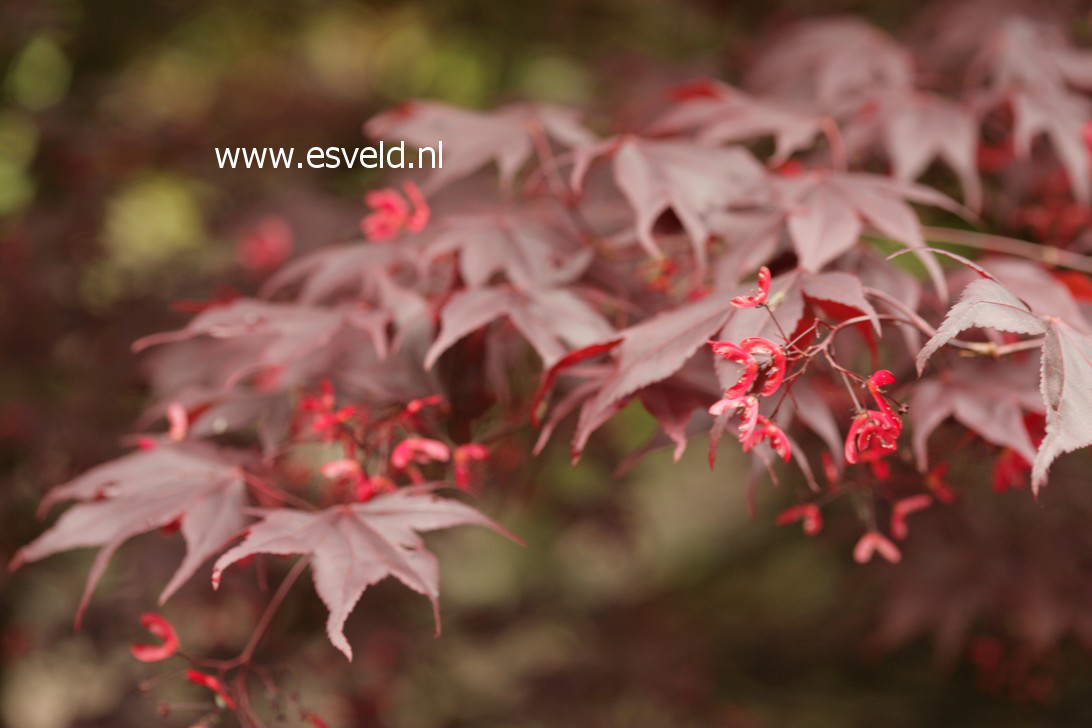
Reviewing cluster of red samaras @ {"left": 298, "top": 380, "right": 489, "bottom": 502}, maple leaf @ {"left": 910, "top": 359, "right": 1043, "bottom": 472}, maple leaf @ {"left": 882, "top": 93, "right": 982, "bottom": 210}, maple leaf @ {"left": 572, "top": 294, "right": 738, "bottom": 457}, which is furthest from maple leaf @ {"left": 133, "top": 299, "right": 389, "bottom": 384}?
maple leaf @ {"left": 882, "top": 93, "right": 982, "bottom": 210}

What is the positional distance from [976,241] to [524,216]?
2.59 ft

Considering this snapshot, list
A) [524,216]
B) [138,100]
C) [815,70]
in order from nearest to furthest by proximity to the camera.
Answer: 1. [524,216]
2. [815,70]
3. [138,100]

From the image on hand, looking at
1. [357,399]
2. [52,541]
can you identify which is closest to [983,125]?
[357,399]

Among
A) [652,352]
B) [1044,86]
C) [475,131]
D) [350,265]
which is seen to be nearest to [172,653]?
[350,265]

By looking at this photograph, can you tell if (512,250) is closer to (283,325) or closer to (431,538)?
(283,325)

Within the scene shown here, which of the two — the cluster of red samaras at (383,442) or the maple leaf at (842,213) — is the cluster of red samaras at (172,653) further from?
the maple leaf at (842,213)

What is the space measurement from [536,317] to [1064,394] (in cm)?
63

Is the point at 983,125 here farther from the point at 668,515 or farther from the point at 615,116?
the point at 668,515

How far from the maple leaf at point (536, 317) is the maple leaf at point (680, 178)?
0.50ft

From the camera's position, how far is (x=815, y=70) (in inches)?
79.9

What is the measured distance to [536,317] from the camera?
1198 mm

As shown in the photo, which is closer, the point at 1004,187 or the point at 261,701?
the point at 1004,187

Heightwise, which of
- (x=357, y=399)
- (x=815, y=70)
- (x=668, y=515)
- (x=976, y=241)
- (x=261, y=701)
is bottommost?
(x=668, y=515)

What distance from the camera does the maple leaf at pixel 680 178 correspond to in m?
1.29
